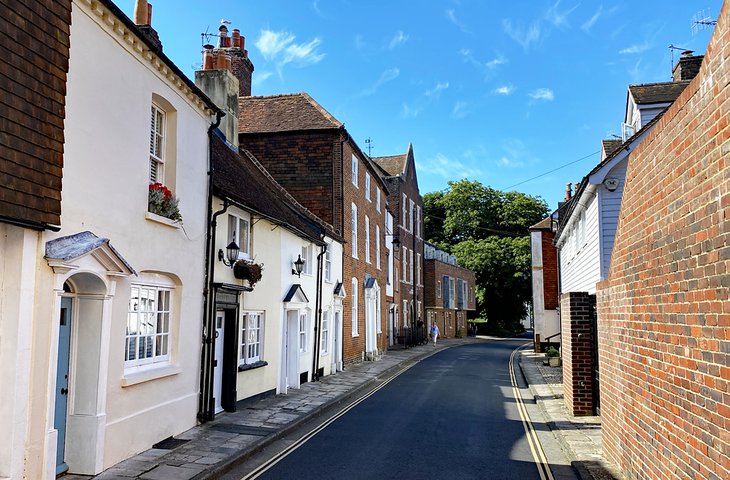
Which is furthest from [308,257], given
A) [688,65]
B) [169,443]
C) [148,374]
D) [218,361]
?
[688,65]

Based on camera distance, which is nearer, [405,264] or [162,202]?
[162,202]

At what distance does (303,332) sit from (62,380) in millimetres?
10701

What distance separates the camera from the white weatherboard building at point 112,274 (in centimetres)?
666

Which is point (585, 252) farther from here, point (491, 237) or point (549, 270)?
A: point (491, 237)

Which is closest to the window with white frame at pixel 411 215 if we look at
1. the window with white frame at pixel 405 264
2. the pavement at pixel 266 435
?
the window with white frame at pixel 405 264

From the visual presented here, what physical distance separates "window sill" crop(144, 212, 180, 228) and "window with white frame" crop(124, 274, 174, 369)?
0.89 meters

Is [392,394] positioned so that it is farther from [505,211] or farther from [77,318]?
[505,211]

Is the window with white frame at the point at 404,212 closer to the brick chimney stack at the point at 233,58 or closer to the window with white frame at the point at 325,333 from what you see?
the brick chimney stack at the point at 233,58

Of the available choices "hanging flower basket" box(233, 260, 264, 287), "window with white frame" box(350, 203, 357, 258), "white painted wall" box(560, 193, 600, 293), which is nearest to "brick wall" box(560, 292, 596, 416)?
"white painted wall" box(560, 193, 600, 293)

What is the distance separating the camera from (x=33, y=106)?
21.0ft

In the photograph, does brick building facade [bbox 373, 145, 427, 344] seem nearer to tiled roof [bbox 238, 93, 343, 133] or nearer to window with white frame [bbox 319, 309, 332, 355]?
tiled roof [bbox 238, 93, 343, 133]

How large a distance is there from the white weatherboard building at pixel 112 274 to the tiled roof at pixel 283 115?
482 inches

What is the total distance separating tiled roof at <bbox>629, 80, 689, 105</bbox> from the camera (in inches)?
641

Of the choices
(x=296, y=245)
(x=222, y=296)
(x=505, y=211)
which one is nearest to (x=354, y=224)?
(x=296, y=245)
